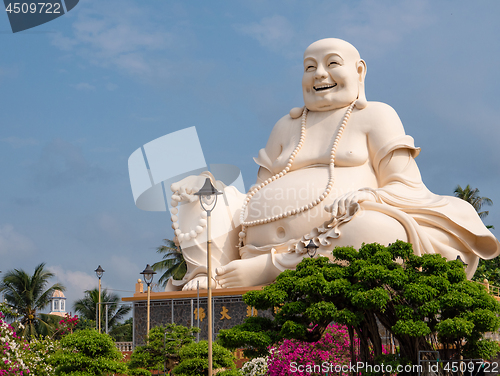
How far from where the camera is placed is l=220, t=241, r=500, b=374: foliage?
6816mm

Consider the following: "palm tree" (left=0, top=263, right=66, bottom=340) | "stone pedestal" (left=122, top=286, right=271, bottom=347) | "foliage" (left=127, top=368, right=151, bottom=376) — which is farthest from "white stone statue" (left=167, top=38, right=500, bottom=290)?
"palm tree" (left=0, top=263, right=66, bottom=340)

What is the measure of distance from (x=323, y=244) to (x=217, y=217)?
240 centimetres

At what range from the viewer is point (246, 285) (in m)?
11.0

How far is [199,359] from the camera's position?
833 centimetres

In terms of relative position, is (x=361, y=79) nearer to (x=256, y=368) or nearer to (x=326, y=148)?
(x=326, y=148)

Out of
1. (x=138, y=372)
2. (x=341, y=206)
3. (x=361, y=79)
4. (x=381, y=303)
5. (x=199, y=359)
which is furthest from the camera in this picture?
(x=361, y=79)

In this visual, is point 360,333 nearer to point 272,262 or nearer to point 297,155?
point 272,262

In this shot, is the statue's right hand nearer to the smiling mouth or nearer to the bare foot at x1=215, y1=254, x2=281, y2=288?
the bare foot at x1=215, y1=254, x2=281, y2=288

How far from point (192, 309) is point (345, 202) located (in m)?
3.41

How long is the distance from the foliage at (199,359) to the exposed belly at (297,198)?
3065mm

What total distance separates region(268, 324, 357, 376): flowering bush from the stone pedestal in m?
2.78

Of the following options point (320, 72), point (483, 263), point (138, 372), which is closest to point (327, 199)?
point (320, 72)

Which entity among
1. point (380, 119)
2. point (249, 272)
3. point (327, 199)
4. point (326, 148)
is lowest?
point (249, 272)
